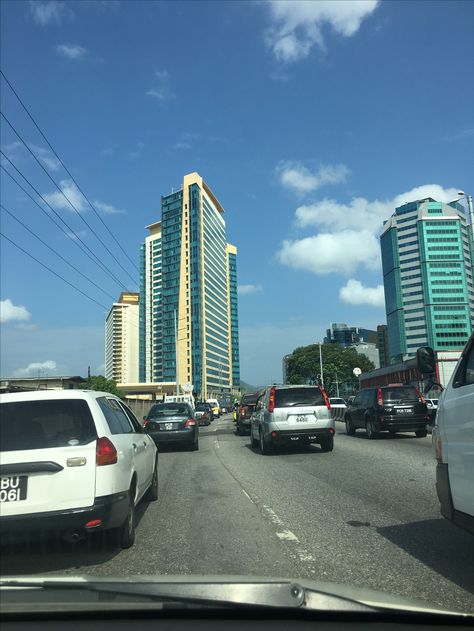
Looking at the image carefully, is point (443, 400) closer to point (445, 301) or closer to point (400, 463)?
point (400, 463)

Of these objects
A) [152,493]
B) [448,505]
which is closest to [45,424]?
[152,493]

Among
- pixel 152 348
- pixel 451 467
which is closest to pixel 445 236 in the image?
pixel 152 348

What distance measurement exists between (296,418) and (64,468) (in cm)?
988

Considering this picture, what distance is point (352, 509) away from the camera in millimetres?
7160

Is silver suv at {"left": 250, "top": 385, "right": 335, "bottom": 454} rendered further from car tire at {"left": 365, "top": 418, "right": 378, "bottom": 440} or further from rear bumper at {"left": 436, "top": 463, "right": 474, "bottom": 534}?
rear bumper at {"left": 436, "top": 463, "right": 474, "bottom": 534}

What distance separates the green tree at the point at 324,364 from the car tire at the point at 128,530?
8776 centimetres

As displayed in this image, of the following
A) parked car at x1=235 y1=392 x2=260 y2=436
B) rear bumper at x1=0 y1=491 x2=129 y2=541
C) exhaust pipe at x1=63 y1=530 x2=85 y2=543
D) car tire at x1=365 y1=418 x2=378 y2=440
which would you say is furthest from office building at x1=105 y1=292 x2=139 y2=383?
exhaust pipe at x1=63 y1=530 x2=85 y2=543

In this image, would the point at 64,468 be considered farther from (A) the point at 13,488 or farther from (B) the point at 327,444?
(B) the point at 327,444

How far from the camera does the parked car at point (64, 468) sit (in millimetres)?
4660

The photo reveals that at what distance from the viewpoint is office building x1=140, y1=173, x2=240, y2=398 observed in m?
54.6

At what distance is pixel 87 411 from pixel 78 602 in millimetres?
2618

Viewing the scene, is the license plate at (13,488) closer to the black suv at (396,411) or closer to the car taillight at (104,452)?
the car taillight at (104,452)

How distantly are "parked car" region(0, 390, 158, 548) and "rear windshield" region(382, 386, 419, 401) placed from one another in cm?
1374

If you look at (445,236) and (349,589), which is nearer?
(349,589)
